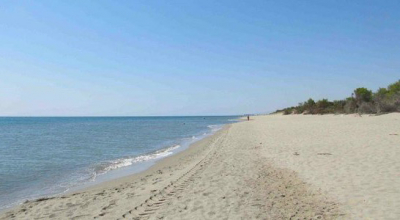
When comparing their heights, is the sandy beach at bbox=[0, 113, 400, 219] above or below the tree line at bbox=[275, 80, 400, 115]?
below

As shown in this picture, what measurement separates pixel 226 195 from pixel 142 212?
2258mm

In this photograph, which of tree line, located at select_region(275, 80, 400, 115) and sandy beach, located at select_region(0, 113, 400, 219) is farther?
tree line, located at select_region(275, 80, 400, 115)

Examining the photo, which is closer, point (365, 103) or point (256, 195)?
point (256, 195)

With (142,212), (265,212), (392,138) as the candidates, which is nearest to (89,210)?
(142,212)

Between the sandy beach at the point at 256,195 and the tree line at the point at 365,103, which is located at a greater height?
the tree line at the point at 365,103

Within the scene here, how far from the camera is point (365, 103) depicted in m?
45.1

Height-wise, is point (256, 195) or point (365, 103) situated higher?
point (365, 103)

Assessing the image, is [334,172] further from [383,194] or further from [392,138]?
[392,138]

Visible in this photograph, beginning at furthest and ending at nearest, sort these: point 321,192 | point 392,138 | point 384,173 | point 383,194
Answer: point 392,138, point 384,173, point 321,192, point 383,194

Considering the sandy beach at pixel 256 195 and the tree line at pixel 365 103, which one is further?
the tree line at pixel 365 103

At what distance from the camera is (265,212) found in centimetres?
657

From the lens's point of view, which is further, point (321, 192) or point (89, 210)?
point (321, 192)

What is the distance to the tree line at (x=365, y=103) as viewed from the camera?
132 feet

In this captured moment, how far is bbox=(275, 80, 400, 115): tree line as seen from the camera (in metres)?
40.2
